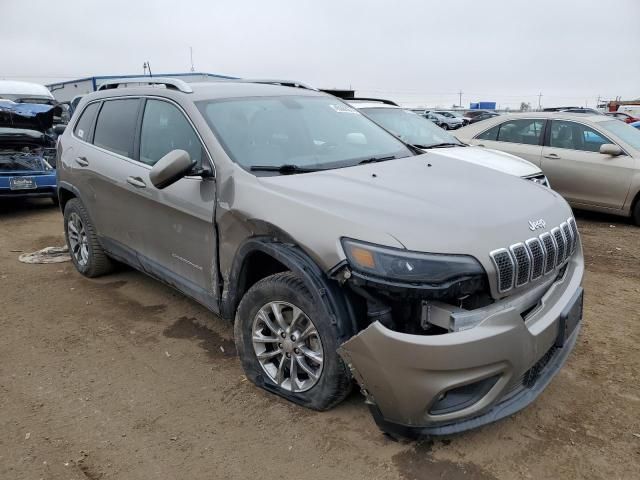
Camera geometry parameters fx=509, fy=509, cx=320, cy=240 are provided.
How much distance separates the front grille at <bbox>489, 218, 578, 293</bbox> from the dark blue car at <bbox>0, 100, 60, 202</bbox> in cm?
733

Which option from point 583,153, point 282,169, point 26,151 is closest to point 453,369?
point 282,169

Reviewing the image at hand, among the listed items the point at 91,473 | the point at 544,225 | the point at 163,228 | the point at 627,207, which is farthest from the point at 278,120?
the point at 627,207

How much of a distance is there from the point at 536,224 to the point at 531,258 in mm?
239

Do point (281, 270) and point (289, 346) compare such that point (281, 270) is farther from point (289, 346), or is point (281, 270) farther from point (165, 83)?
point (165, 83)

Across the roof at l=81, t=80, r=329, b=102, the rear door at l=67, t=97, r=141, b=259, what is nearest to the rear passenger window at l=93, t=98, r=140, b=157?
the rear door at l=67, t=97, r=141, b=259

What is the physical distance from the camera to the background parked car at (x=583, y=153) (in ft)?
22.5

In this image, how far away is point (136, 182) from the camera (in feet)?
12.2

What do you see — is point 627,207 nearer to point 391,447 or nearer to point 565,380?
point 565,380

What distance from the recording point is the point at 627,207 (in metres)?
6.88

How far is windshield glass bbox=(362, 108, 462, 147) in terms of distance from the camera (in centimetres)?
684

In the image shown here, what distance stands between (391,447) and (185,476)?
1.00 meters

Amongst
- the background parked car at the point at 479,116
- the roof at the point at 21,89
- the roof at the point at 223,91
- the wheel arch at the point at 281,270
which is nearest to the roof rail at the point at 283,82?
the roof at the point at 223,91

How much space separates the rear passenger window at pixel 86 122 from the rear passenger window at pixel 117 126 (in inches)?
5.8

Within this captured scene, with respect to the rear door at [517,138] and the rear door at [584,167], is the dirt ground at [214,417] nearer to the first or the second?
the rear door at [584,167]
